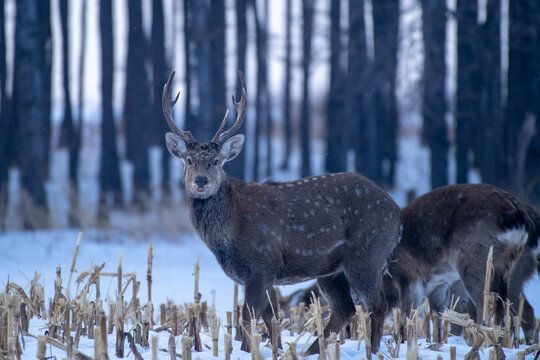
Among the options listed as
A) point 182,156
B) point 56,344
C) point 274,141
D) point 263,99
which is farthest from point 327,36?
point 56,344

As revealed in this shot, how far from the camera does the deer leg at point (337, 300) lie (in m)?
6.49

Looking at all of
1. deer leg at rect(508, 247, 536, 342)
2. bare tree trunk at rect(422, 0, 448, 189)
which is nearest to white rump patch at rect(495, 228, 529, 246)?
deer leg at rect(508, 247, 536, 342)

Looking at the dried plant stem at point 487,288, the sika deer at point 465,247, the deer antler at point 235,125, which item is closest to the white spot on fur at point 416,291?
the sika deer at point 465,247

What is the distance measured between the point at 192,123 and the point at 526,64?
10.2 meters

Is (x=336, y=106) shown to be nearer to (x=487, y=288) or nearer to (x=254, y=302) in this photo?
(x=254, y=302)

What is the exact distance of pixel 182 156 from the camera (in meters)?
6.66

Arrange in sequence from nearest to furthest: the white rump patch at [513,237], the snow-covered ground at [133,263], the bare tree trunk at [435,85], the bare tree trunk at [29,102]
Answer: the white rump patch at [513,237]
the snow-covered ground at [133,263]
the bare tree trunk at [435,85]
the bare tree trunk at [29,102]

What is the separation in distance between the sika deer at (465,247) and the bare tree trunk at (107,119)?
1232 centimetres

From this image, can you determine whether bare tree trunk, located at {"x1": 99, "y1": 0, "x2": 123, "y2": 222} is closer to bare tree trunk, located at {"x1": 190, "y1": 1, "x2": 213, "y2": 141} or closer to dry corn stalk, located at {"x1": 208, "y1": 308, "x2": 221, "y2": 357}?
bare tree trunk, located at {"x1": 190, "y1": 1, "x2": 213, "y2": 141}

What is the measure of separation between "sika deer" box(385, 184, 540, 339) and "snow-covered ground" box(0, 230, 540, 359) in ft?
3.20

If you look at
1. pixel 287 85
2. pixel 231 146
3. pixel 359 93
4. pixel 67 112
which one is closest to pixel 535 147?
pixel 359 93

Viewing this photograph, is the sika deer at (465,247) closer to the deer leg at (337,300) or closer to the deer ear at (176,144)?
the deer leg at (337,300)

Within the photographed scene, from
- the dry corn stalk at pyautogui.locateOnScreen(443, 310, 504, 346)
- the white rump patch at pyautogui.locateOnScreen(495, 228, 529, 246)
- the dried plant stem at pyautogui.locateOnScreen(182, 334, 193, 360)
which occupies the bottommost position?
the dry corn stalk at pyautogui.locateOnScreen(443, 310, 504, 346)

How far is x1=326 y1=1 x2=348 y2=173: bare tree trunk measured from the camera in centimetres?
2131
